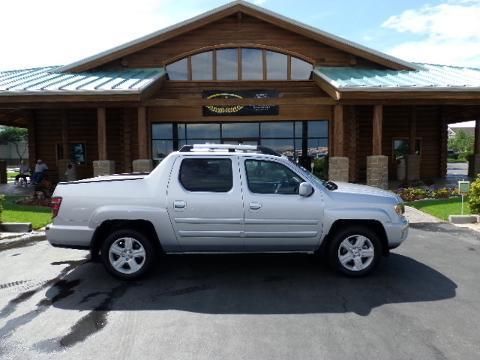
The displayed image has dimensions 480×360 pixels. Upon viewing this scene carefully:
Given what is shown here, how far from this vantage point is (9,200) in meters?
13.6

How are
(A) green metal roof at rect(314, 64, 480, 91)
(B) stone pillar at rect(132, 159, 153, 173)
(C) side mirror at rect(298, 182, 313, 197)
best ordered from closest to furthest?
(C) side mirror at rect(298, 182, 313, 197) < (A) green metal roof at rect(314, 64, 480, 91) < (B) stone pillar at rect(132, 159, 153, 173)

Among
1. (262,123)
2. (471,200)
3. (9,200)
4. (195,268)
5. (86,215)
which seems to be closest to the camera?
(86,215)

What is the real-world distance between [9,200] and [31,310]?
10.6 meters

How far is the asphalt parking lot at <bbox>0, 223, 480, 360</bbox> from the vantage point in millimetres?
3695

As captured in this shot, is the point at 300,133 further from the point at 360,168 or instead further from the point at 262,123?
the point at 360,168

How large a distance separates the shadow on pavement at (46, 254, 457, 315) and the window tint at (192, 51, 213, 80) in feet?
42.2

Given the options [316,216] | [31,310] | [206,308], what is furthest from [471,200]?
[31,310]

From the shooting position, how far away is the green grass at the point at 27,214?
994cm

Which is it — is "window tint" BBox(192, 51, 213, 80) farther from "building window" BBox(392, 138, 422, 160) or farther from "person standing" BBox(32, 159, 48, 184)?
"building window" BBox(392, 138, 422, 160)

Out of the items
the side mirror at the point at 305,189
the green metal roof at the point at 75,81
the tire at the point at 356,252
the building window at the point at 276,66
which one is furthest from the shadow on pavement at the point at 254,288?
the building window at the point at 276,66

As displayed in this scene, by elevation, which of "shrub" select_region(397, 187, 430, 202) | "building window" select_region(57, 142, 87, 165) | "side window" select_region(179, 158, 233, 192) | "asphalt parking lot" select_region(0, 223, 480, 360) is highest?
"building window" select_region(57, 142, 87, 165)

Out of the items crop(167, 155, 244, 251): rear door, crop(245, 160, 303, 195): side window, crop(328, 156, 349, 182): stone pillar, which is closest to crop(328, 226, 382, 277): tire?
crop(245, 160, 303, 195): side window

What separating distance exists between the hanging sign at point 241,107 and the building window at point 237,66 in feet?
2.58

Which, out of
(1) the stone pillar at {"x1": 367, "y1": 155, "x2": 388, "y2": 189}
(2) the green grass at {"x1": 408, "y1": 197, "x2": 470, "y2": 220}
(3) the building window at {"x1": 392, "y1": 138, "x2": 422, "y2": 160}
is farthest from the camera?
(3) the building window at {"x1": 392, "y1": 138, "x2": 422, "y2": 160}
